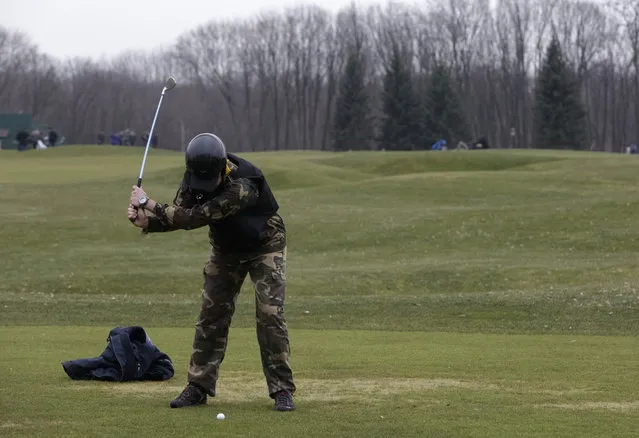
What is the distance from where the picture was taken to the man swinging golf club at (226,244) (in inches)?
349

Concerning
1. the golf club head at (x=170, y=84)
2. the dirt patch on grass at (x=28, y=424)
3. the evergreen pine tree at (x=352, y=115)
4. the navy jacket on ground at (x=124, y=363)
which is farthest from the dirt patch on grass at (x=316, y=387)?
the evergreen pine tree at (x=352, y=115)

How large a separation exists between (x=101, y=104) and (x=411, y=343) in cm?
13057

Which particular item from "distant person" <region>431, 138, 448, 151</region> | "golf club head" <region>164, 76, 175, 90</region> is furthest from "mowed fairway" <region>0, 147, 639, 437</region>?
"distant person" <region>431, 138, 448, 151</region>

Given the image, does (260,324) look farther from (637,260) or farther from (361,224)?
(361,224)

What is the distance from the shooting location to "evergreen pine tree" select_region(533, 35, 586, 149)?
110062mm

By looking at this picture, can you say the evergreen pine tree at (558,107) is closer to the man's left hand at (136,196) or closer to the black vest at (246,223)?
the black vest at (246,223)

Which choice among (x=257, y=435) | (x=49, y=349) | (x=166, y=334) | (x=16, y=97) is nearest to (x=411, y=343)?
(x=166, y=334)

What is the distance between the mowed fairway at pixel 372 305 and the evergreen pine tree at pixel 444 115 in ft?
168

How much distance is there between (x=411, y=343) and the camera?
15.7 metres

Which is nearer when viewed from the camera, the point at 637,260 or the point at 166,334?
the point at 166,334

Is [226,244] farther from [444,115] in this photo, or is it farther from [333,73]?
[333,73]

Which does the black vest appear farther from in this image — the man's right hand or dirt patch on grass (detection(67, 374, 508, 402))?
dirt patch on grass (detection(67, 374, 508, 402))

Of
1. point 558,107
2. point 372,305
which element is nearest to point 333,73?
point 558,107

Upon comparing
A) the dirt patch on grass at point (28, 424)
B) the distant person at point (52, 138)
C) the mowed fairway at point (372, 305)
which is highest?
the distant person at point (52, 138)
